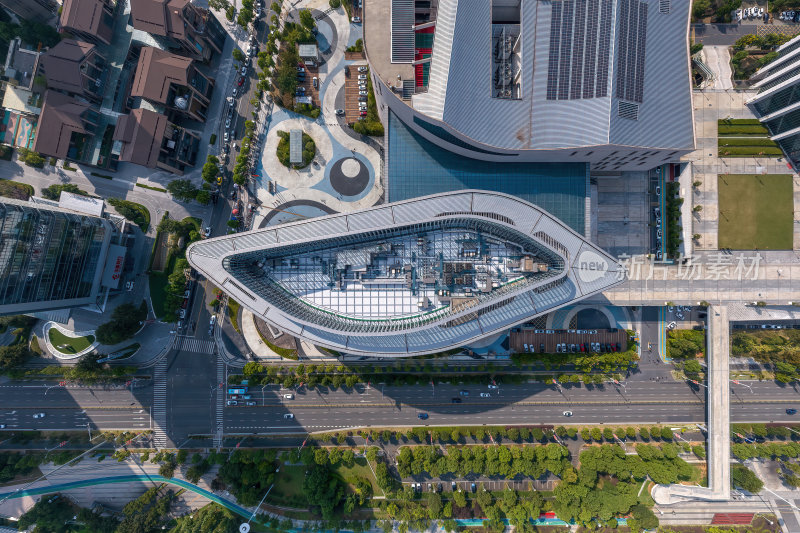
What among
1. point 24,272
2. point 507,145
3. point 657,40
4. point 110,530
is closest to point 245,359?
point 24,272

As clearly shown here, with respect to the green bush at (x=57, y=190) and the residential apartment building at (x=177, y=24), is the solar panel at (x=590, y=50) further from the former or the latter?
the green bush at (x=57, y=190)

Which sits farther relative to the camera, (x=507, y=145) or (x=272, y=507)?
(x=272, y=507)

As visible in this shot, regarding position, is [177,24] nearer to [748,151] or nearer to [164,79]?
[164,79]

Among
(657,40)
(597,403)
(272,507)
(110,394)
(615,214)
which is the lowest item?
(272,507)

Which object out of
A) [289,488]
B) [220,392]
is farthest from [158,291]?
[289,488]

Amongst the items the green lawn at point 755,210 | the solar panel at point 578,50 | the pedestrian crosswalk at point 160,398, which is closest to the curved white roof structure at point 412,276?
the solar panel at point 578,50

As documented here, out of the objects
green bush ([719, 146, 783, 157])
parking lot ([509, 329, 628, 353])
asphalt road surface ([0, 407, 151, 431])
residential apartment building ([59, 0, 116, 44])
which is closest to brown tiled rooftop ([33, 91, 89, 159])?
residential apartment building ([59, 0, 116, 44])

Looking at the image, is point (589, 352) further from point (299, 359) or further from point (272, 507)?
point (272, 507)

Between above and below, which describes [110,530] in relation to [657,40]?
below

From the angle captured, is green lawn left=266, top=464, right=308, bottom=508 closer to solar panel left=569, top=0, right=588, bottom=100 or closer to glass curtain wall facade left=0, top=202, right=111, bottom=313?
glass curtain wall facade left=0, top=202, right=111, bottom=313
